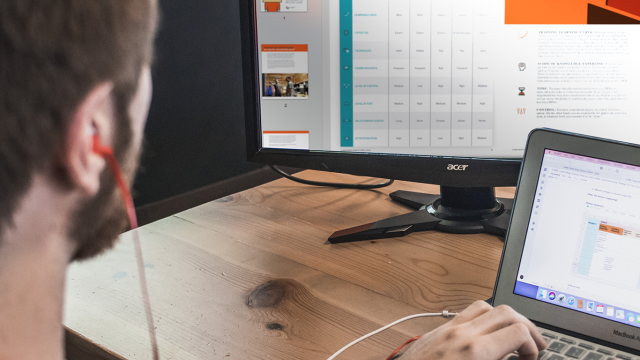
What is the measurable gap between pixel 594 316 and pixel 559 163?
0.17 metres

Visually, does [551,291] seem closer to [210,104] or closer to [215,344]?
[215,344]

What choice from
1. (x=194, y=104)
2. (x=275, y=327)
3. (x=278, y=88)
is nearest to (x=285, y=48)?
(x=278, y=88)

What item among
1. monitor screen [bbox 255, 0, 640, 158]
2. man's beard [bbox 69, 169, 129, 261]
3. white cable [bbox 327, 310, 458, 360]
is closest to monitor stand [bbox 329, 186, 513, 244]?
monitor screen [bbox 255, 0, 640, 158]

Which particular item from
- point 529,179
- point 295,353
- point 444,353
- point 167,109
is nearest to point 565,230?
point 529,179

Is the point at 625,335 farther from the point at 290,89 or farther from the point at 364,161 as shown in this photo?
the point at 290,89

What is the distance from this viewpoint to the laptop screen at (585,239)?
20.1 inches

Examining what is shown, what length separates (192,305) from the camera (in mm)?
634

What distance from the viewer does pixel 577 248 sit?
0.54m

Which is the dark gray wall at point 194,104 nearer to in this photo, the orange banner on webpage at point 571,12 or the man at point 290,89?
the man at point 290,89

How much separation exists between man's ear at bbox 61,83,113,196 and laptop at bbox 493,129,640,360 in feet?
1.42

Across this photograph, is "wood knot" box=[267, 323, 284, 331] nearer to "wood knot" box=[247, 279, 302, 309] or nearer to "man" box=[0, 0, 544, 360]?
"wood knot" box=[247, 279, 302, 309]

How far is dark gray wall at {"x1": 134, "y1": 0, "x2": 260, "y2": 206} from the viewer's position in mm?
1851

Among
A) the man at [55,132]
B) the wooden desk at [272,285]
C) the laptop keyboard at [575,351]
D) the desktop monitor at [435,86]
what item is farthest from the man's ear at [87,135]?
the desktop monitor at [435,86]

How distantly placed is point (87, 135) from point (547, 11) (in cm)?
68
